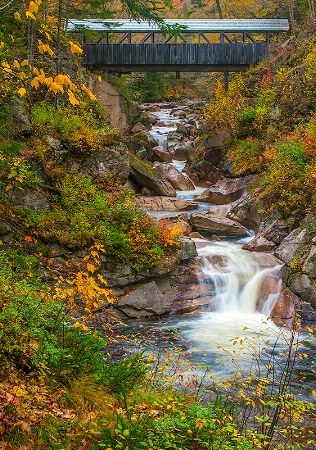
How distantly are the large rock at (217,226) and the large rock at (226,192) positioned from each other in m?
2.67

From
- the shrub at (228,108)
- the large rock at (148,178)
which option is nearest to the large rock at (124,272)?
the large rock at (148,178)

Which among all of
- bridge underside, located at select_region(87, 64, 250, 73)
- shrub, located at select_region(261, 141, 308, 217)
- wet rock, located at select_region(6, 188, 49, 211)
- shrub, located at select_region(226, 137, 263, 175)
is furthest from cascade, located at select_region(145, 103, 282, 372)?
bridge underside, located at select_region(87, 64, 250, 73)

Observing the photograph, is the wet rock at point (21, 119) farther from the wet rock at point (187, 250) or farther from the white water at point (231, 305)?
the white water at point (231, 305)

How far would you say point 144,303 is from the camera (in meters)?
10.4

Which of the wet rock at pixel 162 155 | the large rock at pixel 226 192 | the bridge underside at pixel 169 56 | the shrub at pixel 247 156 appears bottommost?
the large rock at pixel 226 192

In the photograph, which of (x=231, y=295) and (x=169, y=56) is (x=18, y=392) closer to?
(x=231, y=295)

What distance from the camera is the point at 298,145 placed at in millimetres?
14188

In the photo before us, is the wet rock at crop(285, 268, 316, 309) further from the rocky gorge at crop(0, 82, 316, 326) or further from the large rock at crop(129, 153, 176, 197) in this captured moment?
the large rock at crop(129, 153, 176, 197)

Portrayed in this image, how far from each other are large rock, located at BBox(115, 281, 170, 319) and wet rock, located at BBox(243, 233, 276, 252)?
12.7 ft

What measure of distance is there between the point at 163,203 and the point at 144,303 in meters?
6.91

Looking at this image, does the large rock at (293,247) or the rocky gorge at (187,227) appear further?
the large rock at (293,247)

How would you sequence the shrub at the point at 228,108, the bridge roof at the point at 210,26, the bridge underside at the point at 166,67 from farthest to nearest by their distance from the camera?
the bridge underside at the point at 166,67, the bridge roof at the point at 210,26, the shrub at the point at 228,108

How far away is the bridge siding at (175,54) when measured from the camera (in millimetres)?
22297

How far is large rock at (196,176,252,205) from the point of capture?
17547mm
